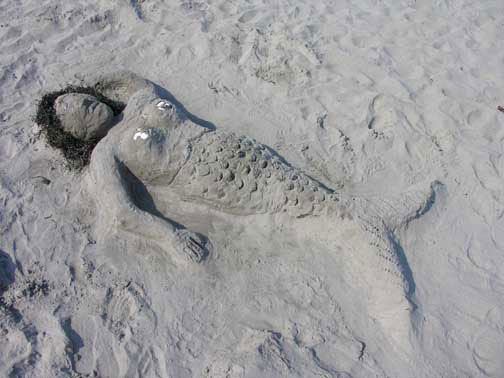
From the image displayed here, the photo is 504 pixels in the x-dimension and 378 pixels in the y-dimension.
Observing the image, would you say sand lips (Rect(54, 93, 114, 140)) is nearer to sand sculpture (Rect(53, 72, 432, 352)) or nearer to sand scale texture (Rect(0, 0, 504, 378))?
sand sculpture (Rect(53, 72, 432, 352))

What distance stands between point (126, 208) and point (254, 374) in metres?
1.96

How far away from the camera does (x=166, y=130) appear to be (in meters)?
3.92

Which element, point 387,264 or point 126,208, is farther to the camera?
point 126,208

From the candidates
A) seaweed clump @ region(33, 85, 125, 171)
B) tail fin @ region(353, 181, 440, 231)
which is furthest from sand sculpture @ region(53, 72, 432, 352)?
seaweed clump @ region(33, 85, 125, 171)

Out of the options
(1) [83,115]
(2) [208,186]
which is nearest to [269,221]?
(2) [208,186]

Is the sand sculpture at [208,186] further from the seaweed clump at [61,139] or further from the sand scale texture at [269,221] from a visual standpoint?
the seaweed clump at [61,139]

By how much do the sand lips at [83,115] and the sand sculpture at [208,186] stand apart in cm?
2

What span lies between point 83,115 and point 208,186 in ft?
5.24

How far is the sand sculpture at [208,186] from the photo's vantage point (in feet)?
11.4

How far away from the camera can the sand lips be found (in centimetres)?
383

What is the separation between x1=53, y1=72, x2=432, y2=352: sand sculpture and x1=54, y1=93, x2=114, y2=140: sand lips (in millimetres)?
22

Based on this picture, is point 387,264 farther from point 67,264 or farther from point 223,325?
point 67,264

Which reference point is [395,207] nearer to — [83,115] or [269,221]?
[269,221]

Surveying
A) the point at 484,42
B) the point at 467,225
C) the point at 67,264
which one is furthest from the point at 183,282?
the point at 484,42
